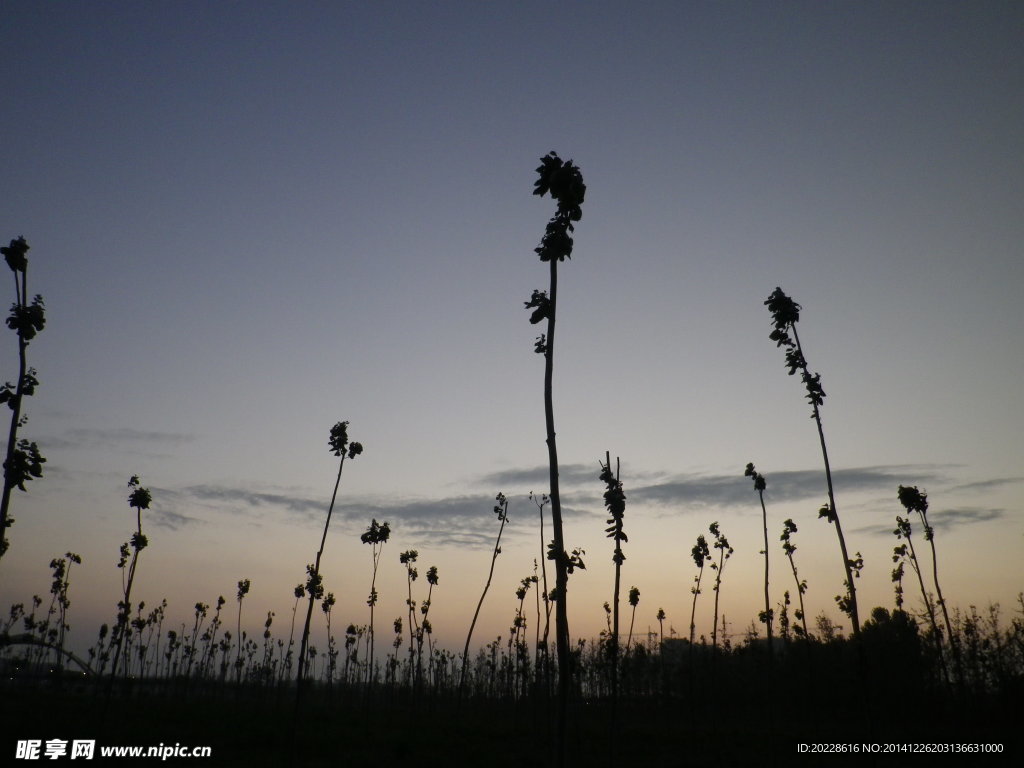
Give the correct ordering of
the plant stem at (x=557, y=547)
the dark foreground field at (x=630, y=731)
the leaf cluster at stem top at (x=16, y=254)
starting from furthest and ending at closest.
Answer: the dark foreground field at (x=630, y=731) → the leaf cluster at stem top at (x=16, y=254) → the plant stem at (x=557, y=547)

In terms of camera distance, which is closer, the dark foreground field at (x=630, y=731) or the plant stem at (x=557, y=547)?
the plant stem at (x=557, y=547)

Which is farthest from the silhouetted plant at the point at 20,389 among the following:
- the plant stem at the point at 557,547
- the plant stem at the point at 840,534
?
the plant stem at the point at 840,534

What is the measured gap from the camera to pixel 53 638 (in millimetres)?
78062

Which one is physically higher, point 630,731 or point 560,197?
point 560,197

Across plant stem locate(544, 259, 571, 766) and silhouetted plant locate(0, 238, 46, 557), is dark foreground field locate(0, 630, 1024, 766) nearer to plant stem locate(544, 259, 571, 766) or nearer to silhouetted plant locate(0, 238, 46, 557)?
plant stem locate(544, 259, 571, 766)

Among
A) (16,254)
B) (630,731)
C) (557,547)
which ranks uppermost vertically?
(16,254)

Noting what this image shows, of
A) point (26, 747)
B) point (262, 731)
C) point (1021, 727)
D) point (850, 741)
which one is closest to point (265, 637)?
point (262, 731)

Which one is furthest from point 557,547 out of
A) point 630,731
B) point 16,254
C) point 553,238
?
point 630,731

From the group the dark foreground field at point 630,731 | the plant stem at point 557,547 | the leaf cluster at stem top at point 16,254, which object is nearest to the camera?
the plant stem at point 557,547

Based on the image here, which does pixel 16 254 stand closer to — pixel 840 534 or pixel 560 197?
pixel 560 197

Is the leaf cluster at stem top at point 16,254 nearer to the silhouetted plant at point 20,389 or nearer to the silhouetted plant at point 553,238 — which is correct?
the silhouetted plant at point 20,389

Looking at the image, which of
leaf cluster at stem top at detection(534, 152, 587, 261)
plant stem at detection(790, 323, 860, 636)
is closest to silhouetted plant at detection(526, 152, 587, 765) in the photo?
leaf cluster at stem top at detection(534, 152, 587, 261)

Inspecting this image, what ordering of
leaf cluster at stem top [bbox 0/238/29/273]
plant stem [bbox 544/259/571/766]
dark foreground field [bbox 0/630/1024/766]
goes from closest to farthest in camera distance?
plant stem [bbox 544/259/571/766], leaf cluster at stem top [bbox 0/238/29/273], dark foreground field [bbox 0/630/1024/766]

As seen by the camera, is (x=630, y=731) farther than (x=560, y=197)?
Yes
